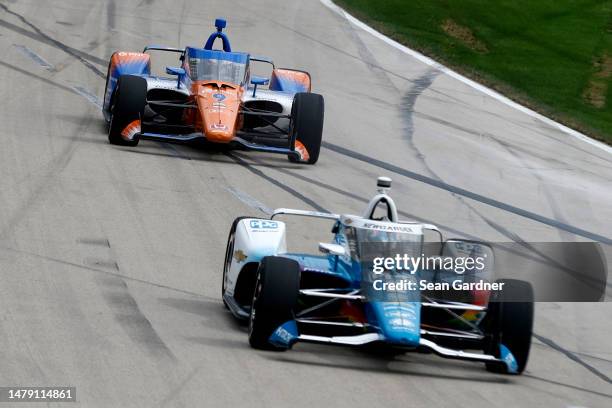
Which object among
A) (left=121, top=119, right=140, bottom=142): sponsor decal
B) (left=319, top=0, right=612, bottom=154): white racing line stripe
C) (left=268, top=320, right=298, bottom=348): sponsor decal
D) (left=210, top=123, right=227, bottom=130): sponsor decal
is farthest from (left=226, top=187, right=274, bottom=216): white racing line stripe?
(left=319, top=0, right=612, bottom=154): white racing line stripe

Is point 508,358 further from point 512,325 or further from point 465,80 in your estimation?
point 465,80

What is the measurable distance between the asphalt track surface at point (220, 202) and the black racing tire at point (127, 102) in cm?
33

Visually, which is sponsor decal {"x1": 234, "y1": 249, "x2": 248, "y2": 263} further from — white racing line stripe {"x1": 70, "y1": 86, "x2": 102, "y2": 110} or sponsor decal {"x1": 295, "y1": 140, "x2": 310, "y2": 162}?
white racing line stripe {"x1": 70, "y1": 86, "x2": 102, "y2": 110}

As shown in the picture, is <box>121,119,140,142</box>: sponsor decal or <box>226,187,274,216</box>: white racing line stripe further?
<box>121,119,140,142</box>: sponsor decal

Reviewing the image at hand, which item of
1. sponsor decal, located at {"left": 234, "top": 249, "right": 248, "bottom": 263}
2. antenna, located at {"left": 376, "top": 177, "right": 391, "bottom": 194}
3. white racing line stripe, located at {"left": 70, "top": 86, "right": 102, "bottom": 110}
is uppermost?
antenna, located at {"left": 376, "top": 177, "right": 391, "bottom": 194}

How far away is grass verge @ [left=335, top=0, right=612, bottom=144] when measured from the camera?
25469 millimetres

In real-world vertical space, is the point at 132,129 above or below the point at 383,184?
below

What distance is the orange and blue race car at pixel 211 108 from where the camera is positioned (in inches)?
706

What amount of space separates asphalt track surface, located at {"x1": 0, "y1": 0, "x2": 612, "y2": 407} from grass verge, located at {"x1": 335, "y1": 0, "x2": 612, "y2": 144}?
3.40 ft

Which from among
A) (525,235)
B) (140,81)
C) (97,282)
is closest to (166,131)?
(140,81)

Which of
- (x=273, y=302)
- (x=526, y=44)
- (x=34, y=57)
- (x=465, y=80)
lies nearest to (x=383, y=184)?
(x=273, y=302)

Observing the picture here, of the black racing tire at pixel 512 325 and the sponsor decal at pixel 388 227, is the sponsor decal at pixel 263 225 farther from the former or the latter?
the black racing tire at pixel 512 325

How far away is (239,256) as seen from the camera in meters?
11.8

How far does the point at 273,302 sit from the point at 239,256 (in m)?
1.42
